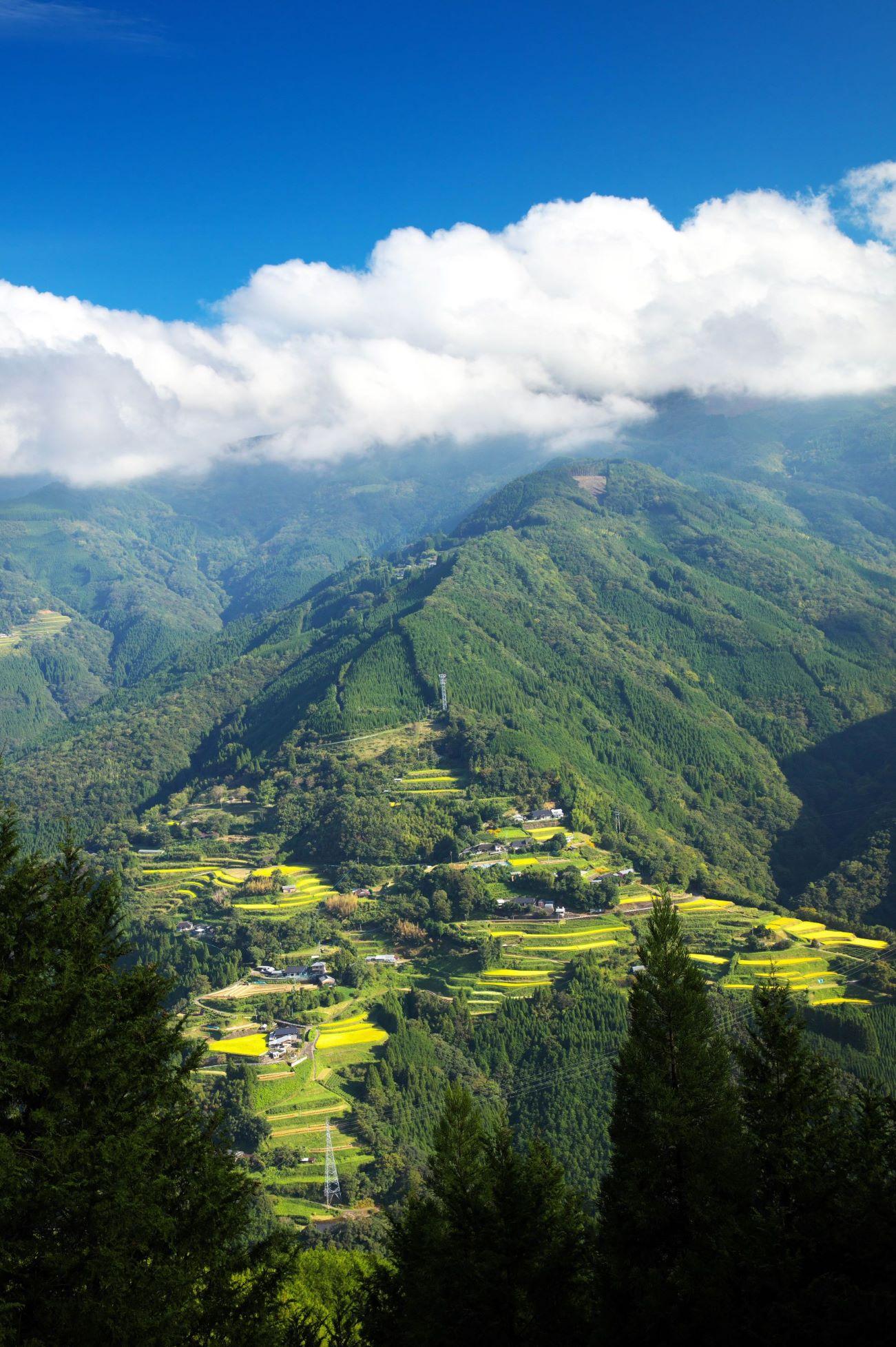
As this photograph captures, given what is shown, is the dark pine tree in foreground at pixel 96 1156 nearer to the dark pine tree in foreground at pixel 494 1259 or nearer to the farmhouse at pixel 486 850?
the dark pine tree in foreground at pixel 494 1259

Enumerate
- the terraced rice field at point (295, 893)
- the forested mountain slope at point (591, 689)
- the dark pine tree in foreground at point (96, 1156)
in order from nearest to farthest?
1. the dark pine tree in foreground at point (96, 1156)
2. the terraced rice field at point (295, 893)
3. the forested mountain slope at point (591, 689)

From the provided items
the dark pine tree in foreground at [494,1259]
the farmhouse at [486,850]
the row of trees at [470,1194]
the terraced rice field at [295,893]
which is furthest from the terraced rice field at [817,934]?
the row of trees at [470,1194]

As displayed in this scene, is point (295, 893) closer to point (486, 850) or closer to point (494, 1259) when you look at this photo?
point (486, 850)

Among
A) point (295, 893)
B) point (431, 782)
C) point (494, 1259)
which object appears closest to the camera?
point (494, 1259)

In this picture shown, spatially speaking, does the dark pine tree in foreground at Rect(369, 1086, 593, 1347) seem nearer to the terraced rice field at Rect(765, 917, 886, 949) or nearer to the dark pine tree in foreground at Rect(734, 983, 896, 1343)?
the dark pine tree in foreground at Rect(734, 983, 896, 1343)

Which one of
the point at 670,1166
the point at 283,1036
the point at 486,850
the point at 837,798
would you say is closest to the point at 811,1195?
the point at 670,1166

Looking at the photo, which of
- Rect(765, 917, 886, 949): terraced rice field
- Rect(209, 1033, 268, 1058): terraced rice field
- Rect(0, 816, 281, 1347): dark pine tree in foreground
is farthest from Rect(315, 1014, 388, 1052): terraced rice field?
Rect(0, 816, 281, 1347): dark pine tree in foreground
